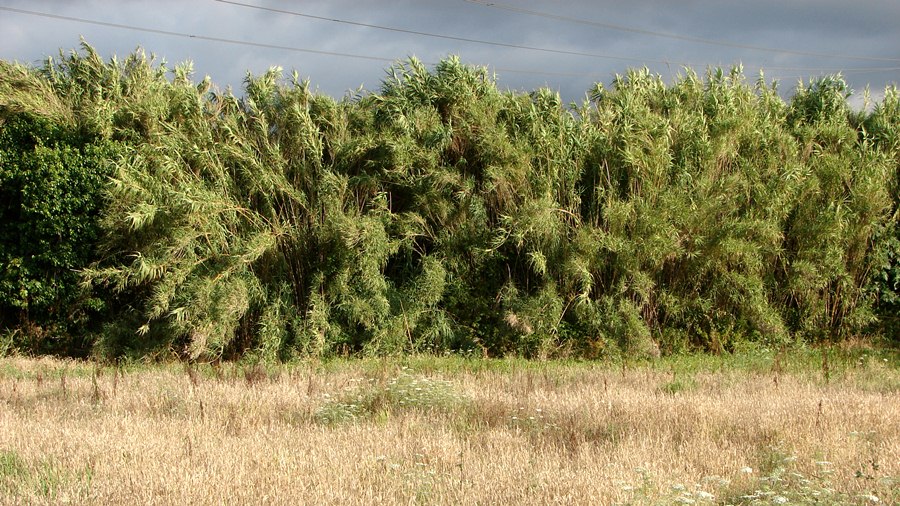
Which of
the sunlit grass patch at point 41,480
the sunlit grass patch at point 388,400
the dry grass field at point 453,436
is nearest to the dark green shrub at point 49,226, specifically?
the dry grass field at point 453,436

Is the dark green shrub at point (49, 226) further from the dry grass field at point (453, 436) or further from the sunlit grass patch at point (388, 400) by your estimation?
the sunlit grass patch at point (388, 400)

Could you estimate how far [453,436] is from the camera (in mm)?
5652

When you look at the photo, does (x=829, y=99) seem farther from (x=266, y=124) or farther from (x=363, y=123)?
(x=266, y=124)

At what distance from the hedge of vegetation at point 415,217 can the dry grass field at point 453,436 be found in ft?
5.05

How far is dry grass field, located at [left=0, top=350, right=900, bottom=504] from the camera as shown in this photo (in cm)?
432

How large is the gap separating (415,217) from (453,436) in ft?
16.0

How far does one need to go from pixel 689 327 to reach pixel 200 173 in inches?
263

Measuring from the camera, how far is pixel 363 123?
1049 centimetres

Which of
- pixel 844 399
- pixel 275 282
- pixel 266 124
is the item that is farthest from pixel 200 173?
pixel 844 399

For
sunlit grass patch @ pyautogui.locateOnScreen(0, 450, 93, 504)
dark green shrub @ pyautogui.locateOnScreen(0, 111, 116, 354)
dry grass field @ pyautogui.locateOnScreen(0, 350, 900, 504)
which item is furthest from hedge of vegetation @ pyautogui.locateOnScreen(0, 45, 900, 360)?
sunlit grass patch @ pyautogui.locateOnScreen(0, 450, 93, 504)

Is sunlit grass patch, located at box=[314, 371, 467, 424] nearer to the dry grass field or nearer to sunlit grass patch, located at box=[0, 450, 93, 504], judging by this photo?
the dry grass field


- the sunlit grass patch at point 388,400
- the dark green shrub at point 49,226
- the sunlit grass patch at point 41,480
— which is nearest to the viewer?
the sunlit grass patch at point 41,480

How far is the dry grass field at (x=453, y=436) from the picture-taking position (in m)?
4.32

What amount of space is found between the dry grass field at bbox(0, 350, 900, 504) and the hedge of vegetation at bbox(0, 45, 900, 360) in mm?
1539
